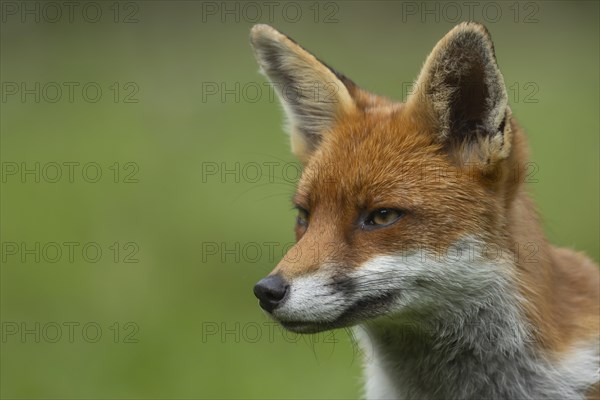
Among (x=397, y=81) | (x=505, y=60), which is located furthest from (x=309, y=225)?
(x=505, y=60)

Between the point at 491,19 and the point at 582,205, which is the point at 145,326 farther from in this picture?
the point at 491,19

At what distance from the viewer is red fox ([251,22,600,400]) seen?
5.63 metres

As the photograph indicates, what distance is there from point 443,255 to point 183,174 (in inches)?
403

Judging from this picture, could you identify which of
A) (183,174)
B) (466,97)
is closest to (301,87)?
(466,97)

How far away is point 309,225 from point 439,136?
973mm

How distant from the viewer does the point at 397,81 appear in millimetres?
19312

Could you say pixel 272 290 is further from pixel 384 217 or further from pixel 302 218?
pixel 302 218

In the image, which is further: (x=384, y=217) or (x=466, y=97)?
(x=466, y=97)

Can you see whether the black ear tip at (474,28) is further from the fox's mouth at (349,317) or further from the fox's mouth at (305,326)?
the fox's mouth at (305,326)

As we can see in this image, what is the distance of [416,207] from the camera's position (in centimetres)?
575

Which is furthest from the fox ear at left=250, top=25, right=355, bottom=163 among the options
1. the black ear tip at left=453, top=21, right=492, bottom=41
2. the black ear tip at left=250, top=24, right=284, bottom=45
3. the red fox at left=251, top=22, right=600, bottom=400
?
the black ear tip at left=453, top=21, right=492, bottom=41

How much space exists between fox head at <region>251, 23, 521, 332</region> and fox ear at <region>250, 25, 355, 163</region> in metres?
0.52

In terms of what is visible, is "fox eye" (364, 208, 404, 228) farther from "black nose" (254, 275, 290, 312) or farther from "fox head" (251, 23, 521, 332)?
"black nose" (254, 275, 290, 312)

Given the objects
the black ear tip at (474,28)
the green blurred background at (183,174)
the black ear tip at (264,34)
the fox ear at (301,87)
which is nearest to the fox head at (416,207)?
the black ear tip at (474,28)
